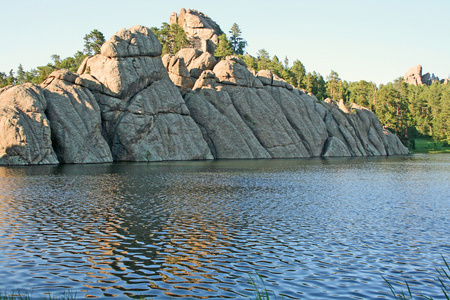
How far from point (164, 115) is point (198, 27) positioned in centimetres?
8390

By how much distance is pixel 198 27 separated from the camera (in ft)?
561

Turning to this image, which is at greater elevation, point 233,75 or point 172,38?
point 172,38

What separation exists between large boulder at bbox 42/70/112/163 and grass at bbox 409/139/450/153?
138654 millimetres

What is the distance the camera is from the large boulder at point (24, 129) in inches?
2840

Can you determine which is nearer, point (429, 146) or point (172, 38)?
point (172, 38)

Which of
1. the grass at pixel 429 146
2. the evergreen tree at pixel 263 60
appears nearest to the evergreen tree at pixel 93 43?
the evergreen tree at pixel 263 60

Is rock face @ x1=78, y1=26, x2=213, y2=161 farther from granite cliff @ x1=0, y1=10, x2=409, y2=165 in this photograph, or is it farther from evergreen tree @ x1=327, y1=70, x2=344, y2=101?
evergreen tree @ x1=327, y1=70, x2=344, y2=101

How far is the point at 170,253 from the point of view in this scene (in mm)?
21047

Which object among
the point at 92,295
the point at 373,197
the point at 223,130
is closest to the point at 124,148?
the point at 223,130

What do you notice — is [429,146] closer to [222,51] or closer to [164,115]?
[222,51]

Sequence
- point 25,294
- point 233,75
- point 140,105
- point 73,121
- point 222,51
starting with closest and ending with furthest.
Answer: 1. point 25,294
2. point 73,121
3. point 140,105
4. point 233,75
5. point 222,51

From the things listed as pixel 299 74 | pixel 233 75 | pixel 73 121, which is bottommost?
pixel 73 121

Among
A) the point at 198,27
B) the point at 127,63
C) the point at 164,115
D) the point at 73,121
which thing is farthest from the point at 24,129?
the point at 198,27

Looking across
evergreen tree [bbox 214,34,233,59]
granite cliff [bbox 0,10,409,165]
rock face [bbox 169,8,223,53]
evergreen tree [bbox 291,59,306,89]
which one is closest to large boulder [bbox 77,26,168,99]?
granite cliff [bbox 0,10,409,165]
